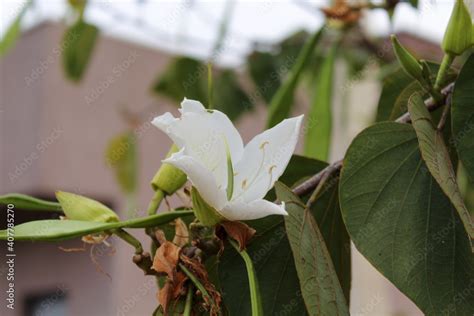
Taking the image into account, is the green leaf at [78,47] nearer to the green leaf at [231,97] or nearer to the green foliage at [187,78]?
the green foliage at [187,78]

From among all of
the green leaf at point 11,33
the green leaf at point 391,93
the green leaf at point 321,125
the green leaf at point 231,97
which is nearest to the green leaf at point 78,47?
the green leaf at point 11,33

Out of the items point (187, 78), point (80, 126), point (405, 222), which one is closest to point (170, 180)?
→ point (405, 222)

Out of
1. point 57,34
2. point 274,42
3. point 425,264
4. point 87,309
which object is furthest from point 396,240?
point 87,309

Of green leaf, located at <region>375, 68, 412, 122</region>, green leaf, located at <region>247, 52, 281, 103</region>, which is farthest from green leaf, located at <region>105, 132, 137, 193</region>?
green leaf, located at <region>375, 68, 412, 122</region>

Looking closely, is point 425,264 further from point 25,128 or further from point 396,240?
point 25,128

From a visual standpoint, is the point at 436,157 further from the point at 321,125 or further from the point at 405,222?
the point at 321,125

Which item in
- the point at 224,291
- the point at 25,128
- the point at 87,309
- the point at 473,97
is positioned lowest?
the point at 87,309

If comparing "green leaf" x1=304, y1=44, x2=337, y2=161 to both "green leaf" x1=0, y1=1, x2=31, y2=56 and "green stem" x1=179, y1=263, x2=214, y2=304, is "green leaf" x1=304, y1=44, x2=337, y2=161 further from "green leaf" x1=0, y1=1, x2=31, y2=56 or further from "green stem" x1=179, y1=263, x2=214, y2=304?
"green leaf" x1=0, y1=1, x2=31, y2=56
